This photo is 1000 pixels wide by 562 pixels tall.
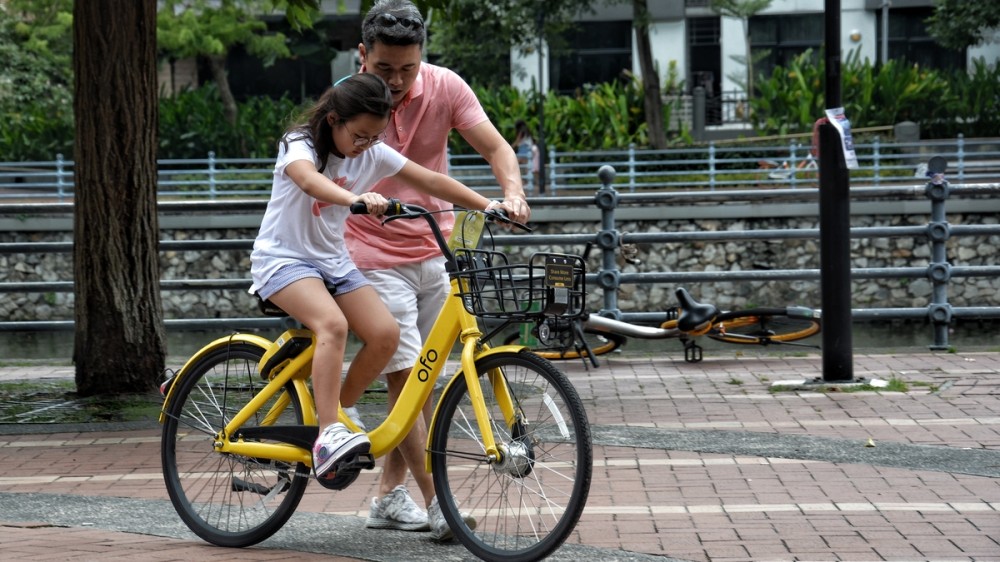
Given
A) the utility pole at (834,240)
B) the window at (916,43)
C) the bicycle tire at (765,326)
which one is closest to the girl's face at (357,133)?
the utility pole at (834,240)

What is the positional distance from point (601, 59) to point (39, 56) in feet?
49.5

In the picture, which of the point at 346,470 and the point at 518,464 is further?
the point at 346,470

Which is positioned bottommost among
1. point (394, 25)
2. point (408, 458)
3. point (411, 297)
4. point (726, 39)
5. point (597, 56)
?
point (408, 458)

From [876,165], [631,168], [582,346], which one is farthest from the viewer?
[631,168]

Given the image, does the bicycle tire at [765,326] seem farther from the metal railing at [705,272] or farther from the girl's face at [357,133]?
the girl's face at [357,133]

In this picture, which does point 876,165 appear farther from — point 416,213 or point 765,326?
point 416,213

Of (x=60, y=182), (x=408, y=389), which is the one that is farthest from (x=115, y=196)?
(x=60, y=182)

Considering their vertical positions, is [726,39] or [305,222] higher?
[726,39]

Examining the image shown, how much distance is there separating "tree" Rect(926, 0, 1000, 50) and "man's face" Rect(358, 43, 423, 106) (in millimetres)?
29037

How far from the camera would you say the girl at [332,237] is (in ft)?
15.2

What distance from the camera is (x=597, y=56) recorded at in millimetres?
40062

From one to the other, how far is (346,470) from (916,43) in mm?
37301

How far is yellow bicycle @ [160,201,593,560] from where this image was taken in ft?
14.2

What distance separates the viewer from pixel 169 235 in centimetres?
2369
